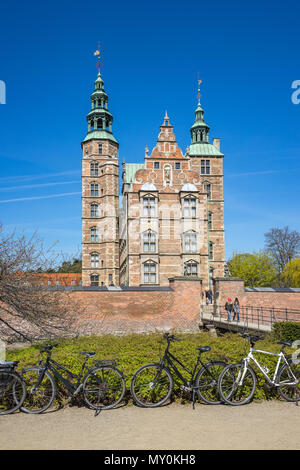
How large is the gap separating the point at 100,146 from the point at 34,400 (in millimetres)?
39955

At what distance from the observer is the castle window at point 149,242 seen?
35.2 metres

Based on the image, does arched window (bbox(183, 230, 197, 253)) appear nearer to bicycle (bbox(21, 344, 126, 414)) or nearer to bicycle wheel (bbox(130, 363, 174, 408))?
bicycle wheel (bbox(130, 363, 174, 408))

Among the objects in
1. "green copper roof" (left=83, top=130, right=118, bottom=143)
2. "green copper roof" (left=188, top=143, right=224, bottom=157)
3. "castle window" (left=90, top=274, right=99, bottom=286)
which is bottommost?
"castle window" (left=90, top=274, right=99, bottom=286)

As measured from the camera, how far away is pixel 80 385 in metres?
7.01

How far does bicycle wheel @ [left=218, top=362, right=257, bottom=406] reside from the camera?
7.25m

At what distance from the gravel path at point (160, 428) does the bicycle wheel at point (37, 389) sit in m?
0.28

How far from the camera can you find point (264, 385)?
7.68m

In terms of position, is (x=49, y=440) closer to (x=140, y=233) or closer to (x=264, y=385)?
(x=264, y=385)

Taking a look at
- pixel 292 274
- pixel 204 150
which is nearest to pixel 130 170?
pixel 204 150

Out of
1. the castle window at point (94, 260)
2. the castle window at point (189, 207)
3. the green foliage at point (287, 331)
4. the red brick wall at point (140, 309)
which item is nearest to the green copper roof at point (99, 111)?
the castle window at point (94, 260)

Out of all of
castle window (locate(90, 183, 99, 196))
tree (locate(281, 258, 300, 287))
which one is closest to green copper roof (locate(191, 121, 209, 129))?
castle window (locate(90, 183, 99, 196))

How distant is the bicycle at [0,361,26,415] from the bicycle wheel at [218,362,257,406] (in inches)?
134

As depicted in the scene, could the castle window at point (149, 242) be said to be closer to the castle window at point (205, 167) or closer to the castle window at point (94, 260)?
the castle window at point (94, 260)

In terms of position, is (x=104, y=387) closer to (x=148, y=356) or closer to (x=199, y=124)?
(x=148, y=356)
